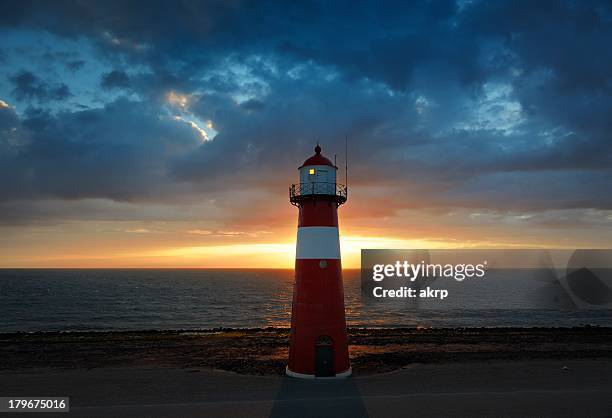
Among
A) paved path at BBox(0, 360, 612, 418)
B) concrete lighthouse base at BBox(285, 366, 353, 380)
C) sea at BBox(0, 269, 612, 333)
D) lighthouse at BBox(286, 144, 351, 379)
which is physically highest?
lighthouse at BBox(286, 144, 351, 379)

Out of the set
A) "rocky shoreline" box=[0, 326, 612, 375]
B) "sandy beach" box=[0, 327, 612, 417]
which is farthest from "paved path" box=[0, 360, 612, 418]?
"rocky shoreline" box=[0, 326, 612, 375]

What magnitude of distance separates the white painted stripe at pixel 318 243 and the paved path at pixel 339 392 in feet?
16.9

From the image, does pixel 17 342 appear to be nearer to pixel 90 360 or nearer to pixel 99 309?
pixel 90 360

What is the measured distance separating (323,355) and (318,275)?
341cm

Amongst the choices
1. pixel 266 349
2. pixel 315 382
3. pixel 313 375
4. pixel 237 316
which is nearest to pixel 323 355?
pixel 313 375

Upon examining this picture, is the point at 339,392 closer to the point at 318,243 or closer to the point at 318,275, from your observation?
the point at 318,275

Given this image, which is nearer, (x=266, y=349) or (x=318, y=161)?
(x=318, y=161)

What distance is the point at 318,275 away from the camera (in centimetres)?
1800

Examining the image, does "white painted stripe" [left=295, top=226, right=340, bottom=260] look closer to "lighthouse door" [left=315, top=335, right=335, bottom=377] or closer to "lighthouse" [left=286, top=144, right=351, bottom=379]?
"lighthouse" [left=286, top=144, right=351, bottom=379]

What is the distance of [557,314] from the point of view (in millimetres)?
62531

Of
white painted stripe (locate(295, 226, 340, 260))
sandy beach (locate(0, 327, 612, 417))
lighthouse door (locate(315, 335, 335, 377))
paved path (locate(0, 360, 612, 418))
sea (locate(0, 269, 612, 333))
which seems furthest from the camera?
sea (locate(0, 269, 612, 333))

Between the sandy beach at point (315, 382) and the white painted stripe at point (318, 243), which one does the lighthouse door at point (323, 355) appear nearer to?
the sandy beach at point (315, 382)

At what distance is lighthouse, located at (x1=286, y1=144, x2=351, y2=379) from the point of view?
18.0 m

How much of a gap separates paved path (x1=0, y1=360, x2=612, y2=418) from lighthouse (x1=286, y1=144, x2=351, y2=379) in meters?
1.14
